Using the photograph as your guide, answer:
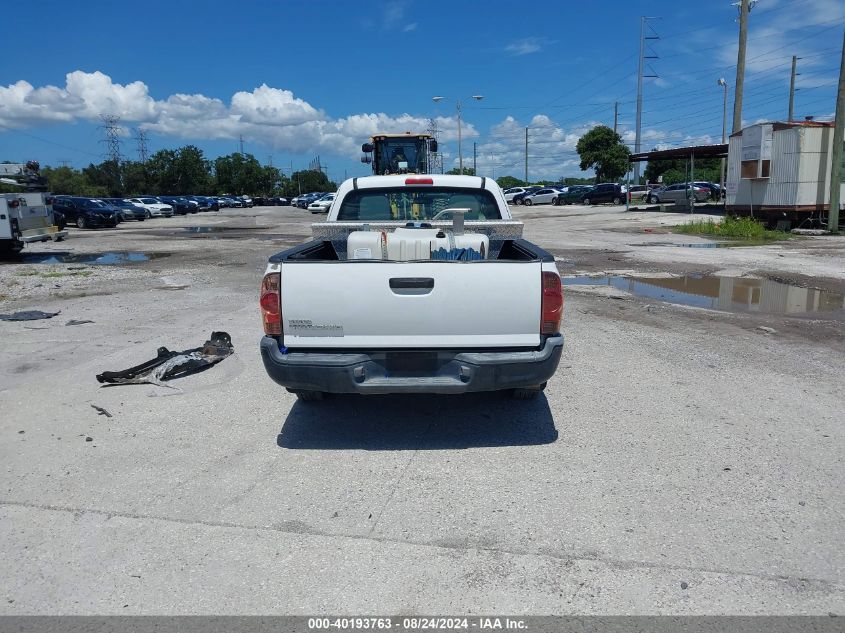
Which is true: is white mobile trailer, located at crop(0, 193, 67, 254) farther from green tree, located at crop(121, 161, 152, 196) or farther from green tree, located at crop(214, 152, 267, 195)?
green tree, located at crop(214, 152, 267, 195)

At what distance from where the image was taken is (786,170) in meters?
24.6

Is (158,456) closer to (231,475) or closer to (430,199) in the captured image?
(231,475)

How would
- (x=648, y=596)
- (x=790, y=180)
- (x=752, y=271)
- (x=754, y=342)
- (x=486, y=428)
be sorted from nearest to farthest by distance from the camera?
(x=648, y=596), (x=486, y=428), (x=754, y=342), (x=752, y=271), (x=790, y=180)

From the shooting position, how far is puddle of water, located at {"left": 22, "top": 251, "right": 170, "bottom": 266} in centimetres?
1839

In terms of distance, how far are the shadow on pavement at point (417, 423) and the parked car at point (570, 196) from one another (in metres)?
54.3

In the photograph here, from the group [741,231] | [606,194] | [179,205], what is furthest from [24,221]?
[606,194]

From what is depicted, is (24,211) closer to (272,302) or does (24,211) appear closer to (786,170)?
(272,302)

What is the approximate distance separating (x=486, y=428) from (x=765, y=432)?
215 centimetres

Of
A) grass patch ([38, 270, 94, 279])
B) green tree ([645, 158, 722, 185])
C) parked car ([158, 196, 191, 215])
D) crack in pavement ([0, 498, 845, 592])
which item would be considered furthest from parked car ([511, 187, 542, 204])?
crack in pavement ([0, 498, 845, 592])

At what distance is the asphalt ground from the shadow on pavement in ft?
0.08

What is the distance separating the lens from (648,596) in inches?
124

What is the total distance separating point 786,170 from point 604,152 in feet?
135

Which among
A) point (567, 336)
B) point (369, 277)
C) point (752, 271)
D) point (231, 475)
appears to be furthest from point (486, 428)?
point (752, 271)

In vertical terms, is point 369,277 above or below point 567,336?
above
